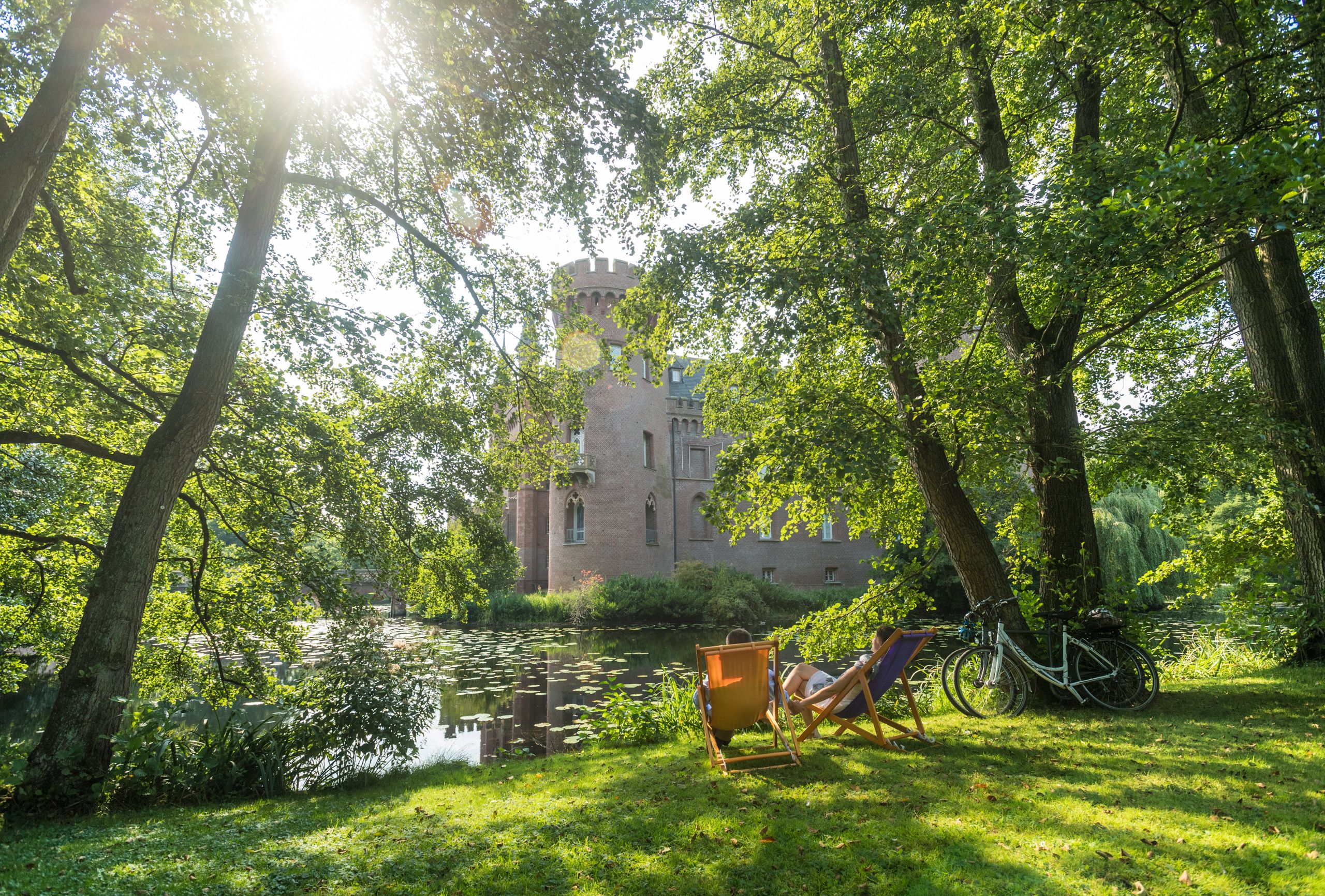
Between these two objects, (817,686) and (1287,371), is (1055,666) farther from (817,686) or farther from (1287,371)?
(1287,371)

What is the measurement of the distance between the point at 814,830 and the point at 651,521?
83.4ft

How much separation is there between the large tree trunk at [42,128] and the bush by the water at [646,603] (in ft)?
60.9

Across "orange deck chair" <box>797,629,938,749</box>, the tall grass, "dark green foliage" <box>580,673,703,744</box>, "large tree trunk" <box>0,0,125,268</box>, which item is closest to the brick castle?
the tall grass

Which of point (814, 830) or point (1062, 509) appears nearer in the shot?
point (814, 830)

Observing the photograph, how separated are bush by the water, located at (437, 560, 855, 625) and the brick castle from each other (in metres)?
1.97

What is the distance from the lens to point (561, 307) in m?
8.18

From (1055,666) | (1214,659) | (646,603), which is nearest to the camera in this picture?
(1055,666)


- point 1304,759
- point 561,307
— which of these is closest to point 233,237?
point 561,307

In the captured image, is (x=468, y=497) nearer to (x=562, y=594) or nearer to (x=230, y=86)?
(x=230, y=86)

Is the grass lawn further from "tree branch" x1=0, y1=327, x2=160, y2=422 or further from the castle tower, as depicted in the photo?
the castle tower

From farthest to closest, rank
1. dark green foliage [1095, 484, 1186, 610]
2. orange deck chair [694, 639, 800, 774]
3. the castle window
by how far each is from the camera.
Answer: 1. the castle window
2. dark green foliage [1095, 484, 1186, 610]
3. orange deck chair [694, 639, 800, 774]

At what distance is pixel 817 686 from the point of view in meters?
5.52

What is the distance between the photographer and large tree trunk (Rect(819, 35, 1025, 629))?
241 inches

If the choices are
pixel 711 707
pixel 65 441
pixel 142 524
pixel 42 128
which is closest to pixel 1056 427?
pixel 711 707
